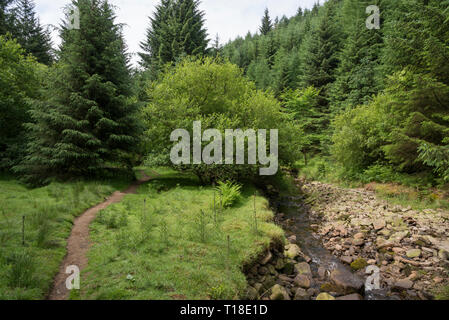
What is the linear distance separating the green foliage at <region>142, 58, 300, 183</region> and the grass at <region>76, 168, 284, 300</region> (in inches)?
179

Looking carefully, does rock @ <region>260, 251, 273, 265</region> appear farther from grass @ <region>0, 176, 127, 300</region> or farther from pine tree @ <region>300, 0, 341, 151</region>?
pine tree @ <region>300, 0, 341, 151</region>

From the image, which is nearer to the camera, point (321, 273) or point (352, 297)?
point (352, 297)

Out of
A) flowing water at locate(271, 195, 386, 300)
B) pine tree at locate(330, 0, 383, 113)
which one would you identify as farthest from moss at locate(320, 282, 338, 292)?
pine tree at locate(330, 0, 383, 113)

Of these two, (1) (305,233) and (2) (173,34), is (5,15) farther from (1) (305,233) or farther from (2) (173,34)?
(1) (305,233)

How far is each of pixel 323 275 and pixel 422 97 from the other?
1064 cm

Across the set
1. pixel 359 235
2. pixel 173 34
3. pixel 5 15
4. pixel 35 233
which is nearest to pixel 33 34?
pixel 5 15

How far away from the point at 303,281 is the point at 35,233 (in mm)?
8010

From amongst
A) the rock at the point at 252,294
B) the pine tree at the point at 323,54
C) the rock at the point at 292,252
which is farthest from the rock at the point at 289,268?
the pine tree at the point at 323,54

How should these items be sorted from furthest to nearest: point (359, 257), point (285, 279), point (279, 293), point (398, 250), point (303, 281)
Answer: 1. point (359, 257)
2. point (398, 250)
3. point (285, 279)
4. point (303, 281)
5. point (279, 293)

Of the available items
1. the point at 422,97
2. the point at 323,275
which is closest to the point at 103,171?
the point at 323,275

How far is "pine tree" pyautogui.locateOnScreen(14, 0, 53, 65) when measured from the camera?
30.0 m

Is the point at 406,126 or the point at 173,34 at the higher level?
the point at 173,34

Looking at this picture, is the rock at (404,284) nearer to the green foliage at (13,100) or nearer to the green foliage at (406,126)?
the green foliage at (406,126)

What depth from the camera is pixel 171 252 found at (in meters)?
6.20
